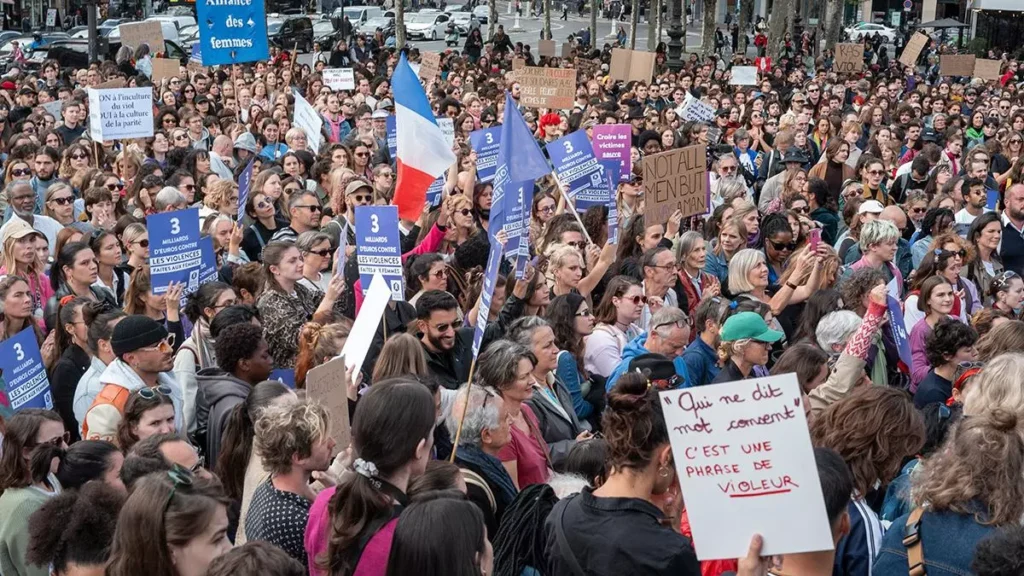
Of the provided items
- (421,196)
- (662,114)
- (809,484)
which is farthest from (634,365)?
(662,114)

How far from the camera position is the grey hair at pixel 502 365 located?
5.66m

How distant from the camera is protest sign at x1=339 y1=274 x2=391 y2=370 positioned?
5.63 meters

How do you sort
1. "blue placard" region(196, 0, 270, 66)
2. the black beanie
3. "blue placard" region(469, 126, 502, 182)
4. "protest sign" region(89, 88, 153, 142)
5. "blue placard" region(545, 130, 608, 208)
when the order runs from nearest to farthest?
1. the black beanie
2. "blue placard" region(545, 130, 608, 208)
3. "blue placard" region(469, 126, 502, 182)
4. "protest sign" region(89, 88, 153, 142)
5. "blue placard" region(196, 0, 270, 66)

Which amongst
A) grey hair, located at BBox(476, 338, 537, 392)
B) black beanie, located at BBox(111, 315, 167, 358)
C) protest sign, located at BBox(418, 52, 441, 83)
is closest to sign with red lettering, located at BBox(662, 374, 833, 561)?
grey hair, located at BBox(476, 338, 537, 392)

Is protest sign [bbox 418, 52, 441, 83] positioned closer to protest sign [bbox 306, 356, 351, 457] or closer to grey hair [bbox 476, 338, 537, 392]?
grey hair [bbox 476, 338, 537, 392]

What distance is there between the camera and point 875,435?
190 inches

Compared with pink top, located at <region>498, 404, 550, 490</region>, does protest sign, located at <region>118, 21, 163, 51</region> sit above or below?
above

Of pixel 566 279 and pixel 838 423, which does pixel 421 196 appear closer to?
pixel 566 279

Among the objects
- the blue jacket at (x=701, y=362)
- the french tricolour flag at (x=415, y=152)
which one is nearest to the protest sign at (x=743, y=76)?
the french tricolour flag at (x=415, y=152)

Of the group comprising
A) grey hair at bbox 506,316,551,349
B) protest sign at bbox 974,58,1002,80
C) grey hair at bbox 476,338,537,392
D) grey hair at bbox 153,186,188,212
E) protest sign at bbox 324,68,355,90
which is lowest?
protest sign at bbox 974,58,1002,80

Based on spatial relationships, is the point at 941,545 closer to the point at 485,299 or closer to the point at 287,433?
the point at 287,433

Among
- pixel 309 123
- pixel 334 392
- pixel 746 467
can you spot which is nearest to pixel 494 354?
pixel 334 392

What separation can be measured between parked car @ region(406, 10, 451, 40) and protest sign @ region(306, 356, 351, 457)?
50060 millimetres

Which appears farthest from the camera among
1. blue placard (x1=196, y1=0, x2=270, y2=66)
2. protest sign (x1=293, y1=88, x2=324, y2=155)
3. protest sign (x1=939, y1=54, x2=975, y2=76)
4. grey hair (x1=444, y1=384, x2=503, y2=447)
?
protest sign (x1=939, y1=54, x2=975, y2=76)
